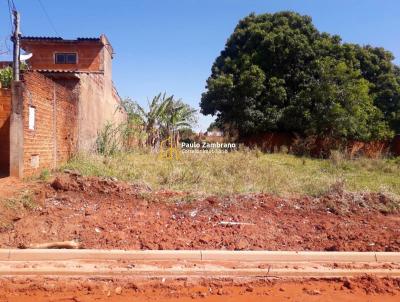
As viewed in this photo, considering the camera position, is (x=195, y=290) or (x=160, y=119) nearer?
(x=195, y=290)

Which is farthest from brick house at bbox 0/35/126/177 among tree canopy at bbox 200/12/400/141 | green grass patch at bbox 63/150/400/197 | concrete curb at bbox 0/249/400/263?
tree canopy at bbox 200/12/400/141

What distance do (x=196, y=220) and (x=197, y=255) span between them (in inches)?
49.2

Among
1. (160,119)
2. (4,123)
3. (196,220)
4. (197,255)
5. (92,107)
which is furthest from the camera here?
(160,119)

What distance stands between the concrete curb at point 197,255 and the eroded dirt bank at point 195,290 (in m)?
0.44

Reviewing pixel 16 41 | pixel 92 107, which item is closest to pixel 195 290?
pixel 16 41

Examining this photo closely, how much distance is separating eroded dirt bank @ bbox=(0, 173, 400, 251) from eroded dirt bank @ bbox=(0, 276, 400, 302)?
82 cm

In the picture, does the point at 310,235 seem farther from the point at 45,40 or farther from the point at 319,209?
the point at 45,40

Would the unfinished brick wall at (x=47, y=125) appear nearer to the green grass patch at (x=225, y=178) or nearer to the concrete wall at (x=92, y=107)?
the green grass patch at (x=225, y=178)

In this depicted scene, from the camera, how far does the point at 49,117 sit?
8406 mm

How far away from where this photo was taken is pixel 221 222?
18.3 ft

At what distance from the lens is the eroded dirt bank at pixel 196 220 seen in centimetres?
486

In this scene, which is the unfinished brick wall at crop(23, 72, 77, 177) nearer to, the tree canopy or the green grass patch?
the green grass patch

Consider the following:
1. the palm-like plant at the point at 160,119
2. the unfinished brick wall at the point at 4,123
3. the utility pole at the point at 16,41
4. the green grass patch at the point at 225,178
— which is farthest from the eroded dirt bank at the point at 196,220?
the palm-like plant at the point at 160,119

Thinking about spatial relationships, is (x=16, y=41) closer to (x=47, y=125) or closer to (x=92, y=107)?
(x=47, y=125)
